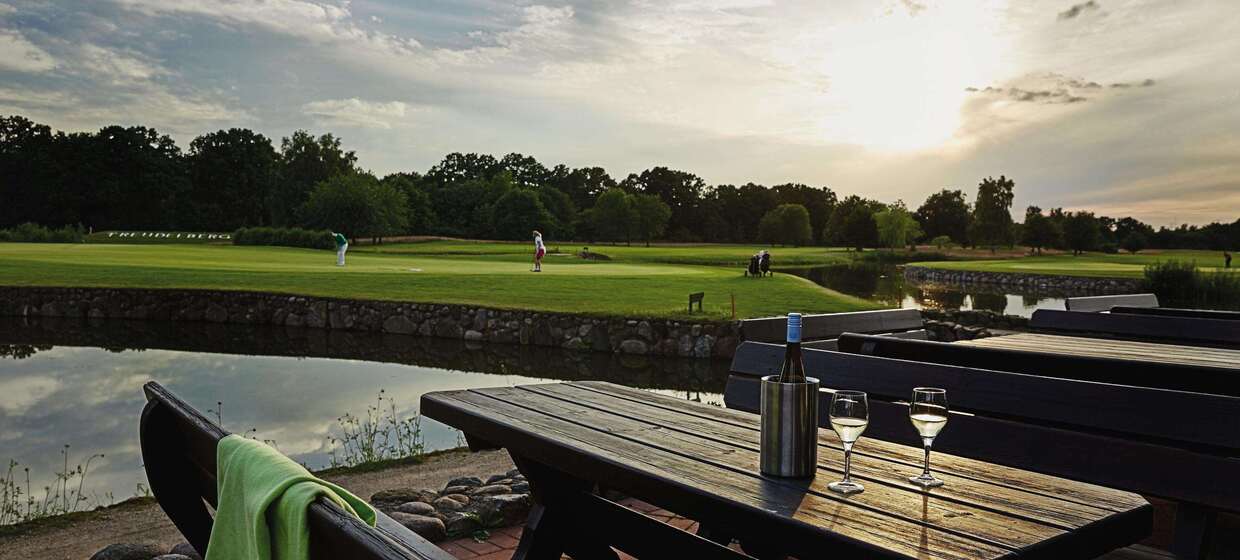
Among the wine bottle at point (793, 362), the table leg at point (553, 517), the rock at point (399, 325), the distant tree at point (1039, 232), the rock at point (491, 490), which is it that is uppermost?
the distant tree at point (1039, 232)

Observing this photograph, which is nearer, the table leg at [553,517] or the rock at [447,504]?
the table leg at [553,517]

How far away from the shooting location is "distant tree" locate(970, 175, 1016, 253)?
228 feet

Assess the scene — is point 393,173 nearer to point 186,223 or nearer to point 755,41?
point 186,223

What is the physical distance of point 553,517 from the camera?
3.21 meters

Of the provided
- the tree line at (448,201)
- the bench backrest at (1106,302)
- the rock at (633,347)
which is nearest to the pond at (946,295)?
the rock at (633,347)

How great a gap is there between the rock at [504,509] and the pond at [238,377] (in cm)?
358

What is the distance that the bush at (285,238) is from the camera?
4788 centimetres

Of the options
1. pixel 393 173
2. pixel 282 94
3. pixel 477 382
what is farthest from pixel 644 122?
pixel 477 382

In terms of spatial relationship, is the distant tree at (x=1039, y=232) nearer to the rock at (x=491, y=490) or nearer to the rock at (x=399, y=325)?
the rock at (x=399, y=325)

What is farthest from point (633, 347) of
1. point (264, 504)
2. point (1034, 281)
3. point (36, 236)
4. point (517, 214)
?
point (517, 214)

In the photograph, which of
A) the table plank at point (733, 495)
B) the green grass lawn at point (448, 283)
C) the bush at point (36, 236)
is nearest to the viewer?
the table plank at point (733, 495)

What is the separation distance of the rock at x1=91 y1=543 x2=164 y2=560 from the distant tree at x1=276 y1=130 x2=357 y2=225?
237ft

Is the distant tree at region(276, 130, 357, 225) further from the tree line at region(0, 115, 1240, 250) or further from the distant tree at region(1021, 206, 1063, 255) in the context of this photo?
the distant tree at region(1021, 206, 1063, 255)

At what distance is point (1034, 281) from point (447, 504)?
3763cm
